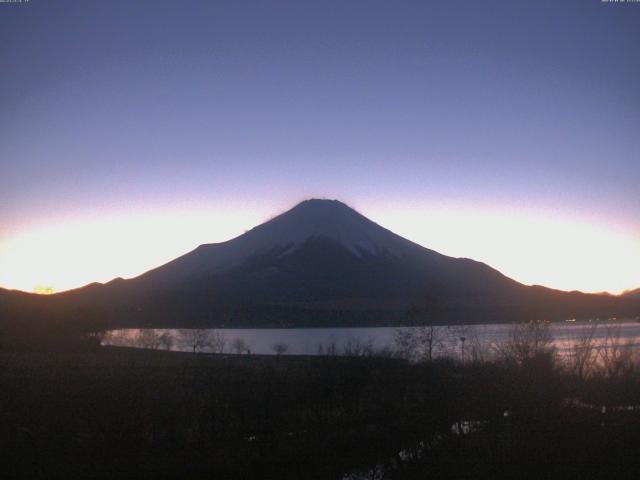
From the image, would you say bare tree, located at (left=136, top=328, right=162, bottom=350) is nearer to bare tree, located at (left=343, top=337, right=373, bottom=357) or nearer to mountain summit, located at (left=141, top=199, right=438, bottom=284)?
bare tree, located at (left=343, top=337, right=373, bottom=357)

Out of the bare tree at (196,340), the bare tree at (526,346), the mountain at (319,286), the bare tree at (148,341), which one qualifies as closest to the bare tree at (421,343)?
the bare tree at (526,346)

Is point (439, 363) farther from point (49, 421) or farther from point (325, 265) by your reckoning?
point (325, 265)

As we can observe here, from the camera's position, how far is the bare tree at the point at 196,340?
56925mm

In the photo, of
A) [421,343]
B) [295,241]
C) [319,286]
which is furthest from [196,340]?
[295,241]

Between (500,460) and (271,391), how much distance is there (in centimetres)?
922

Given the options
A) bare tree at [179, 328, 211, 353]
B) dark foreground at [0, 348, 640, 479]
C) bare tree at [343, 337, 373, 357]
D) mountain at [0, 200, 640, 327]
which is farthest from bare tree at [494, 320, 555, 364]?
mountain at [0, 200, 640, 327]

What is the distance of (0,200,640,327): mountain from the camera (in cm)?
8600

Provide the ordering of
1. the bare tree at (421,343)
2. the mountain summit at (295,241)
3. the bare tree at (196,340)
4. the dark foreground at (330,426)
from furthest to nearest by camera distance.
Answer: the mountain summit at (295,241), the bare tree at (196,340), the bare tree at (421,343), the dark foreground at (330,426)

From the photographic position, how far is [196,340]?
5825 cm

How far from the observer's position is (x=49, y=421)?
14383 mm

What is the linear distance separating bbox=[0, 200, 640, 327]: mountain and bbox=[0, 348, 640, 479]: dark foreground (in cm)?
5178

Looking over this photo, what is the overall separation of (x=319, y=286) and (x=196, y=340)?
6331cm

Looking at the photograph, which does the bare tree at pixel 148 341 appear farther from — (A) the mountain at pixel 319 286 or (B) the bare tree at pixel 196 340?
(A) the mountain at pixel 319 286

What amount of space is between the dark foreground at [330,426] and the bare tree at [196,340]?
3514cm
